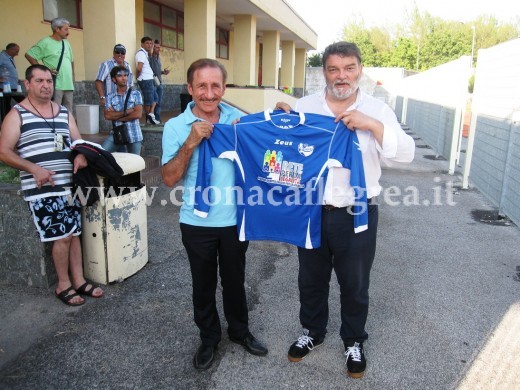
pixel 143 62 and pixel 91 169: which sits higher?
pixel 143 62

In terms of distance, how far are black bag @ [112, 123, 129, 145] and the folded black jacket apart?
7.38ft

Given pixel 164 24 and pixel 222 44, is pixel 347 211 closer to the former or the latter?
pixel 164 24

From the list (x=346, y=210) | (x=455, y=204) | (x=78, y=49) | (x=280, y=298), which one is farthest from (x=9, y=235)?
(x=78, y=49)

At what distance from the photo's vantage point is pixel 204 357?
3.16 m

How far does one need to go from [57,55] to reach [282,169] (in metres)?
5.74

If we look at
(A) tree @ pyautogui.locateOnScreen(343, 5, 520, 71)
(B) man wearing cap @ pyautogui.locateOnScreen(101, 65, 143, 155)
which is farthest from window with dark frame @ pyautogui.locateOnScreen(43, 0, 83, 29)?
(A) tree @ pyautogui.locateOnScreen(343, 5, 520, 71)

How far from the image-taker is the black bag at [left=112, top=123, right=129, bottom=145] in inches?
241

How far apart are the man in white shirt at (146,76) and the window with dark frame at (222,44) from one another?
12460mm

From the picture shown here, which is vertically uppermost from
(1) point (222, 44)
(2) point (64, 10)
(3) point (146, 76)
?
(1) point (222, 44)

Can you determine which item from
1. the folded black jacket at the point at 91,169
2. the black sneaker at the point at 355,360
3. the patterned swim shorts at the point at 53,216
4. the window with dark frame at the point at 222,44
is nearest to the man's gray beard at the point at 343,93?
the black sneaker at the point at 355,360

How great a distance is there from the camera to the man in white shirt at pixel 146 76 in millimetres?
9259

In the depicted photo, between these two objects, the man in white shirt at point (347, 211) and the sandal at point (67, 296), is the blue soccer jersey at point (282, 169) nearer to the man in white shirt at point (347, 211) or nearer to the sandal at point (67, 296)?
the man in white shirt at point (347, 211)

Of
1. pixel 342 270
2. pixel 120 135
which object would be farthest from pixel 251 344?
pixel 120 135

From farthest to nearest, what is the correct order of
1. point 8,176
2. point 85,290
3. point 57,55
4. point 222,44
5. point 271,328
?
point 222,44 → point 57,55 → point 8,176 → point 85,290 → point 271,328
